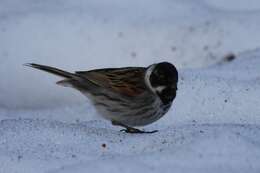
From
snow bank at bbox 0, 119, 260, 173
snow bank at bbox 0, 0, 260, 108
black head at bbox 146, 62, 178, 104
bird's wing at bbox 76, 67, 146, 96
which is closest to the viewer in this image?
snow bank at bbox 0, 119, 260, 173

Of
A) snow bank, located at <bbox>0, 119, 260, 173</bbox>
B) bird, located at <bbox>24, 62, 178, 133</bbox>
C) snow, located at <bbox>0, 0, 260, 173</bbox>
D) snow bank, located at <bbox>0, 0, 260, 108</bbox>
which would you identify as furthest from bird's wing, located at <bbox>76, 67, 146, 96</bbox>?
snow bank, located at <bbox>0, 0, 260, 108</bbox>

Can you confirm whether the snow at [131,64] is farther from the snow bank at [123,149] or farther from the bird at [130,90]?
the bird at [130,90]

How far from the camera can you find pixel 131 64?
308 inches

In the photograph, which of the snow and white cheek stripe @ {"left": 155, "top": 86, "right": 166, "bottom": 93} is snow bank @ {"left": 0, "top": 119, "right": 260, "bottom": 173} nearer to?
the snow

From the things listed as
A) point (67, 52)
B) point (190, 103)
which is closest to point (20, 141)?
point (190, 103)

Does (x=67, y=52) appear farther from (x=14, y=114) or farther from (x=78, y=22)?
(x=14, y=114)

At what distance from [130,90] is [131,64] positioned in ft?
6.92

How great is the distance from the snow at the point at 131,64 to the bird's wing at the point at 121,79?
0.28 meters

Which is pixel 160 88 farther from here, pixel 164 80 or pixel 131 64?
pixel 131 64

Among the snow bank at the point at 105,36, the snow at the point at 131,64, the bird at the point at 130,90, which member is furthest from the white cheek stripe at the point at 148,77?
the snow bank at the point at 105,36

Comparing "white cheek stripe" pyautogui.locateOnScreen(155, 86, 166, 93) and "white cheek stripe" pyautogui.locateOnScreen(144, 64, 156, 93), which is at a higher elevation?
"white cheek stripe" pyautogui.locateOnScreen(144, 64, 156, 93)

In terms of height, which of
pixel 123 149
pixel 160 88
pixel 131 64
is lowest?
pixel 123 149

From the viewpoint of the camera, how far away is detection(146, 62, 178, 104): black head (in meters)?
5.58

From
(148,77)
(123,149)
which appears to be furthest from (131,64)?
(123,149)
